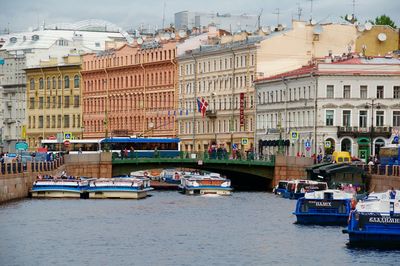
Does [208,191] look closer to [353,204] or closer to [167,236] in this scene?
[167,236]

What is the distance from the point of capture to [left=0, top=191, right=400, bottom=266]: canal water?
47.0 meters

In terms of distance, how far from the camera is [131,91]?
424ft

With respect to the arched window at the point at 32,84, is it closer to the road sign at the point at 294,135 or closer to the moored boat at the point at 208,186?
the road sign at the point at 294,135

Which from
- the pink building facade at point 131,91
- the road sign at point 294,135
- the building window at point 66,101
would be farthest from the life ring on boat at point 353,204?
the building window at point 66,101

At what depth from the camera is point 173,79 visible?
12344 cm

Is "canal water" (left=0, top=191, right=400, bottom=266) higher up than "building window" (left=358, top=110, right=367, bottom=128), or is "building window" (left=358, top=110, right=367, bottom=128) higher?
"building window" (left=358, top=110, right=367, bottom=128)

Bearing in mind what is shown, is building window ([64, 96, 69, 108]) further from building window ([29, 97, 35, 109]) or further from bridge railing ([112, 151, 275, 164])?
bridge railing ([112, 151, 275, 164])

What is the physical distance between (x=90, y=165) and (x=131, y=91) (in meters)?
33.8

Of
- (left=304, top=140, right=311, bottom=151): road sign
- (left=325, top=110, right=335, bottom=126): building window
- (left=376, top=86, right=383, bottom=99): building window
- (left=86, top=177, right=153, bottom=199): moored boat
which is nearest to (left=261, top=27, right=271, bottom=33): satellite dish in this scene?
(left=325, top=110, right=335, bottom=126): building window

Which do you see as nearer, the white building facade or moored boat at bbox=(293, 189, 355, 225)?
moored boat at bbox=(293, 189, 355, 225)

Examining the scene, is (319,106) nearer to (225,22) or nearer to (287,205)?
(287,205)

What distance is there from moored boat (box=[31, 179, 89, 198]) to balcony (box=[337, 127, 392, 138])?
21892 millimetres

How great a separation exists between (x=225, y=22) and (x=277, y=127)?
102 feet

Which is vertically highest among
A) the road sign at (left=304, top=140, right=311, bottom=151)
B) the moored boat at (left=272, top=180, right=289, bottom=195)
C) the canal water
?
the road sign at (left=304, top=140, right=311, bottom=151)
